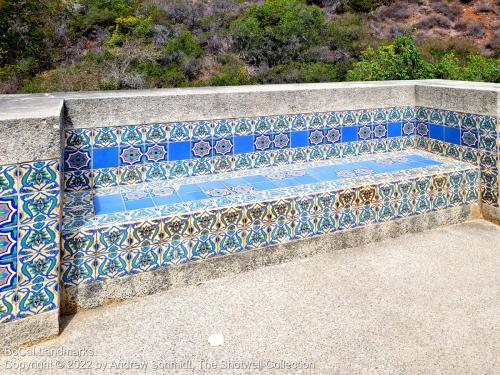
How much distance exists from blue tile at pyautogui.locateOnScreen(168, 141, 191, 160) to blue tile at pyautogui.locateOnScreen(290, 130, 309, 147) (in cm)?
93

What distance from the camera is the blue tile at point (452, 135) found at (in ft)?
13.3

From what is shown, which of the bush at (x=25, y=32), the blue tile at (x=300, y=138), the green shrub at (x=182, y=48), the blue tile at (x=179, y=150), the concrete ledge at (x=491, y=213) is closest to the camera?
the blue tile at (x=179, y=150)

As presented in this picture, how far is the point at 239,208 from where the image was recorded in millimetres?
2898

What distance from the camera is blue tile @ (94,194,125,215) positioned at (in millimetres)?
2832

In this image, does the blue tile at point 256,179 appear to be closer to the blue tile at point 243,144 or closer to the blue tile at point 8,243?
the blue tile at point 243,144

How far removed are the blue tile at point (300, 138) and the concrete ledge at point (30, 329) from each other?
236 cm

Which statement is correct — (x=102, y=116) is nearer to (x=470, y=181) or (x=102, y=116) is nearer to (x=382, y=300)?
(x=382, y=300)

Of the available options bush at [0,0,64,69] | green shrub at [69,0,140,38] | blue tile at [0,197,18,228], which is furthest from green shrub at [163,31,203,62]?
blue tile at [0,197,18,228]

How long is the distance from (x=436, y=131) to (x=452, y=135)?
0.20 m

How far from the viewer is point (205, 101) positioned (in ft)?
11.7

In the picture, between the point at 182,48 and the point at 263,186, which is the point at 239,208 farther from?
the point at 182,48

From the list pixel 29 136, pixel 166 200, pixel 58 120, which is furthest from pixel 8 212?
pixel 166 200

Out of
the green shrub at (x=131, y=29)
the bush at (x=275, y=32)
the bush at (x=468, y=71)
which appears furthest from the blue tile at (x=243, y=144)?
the green shrub at (x=131, y=29)

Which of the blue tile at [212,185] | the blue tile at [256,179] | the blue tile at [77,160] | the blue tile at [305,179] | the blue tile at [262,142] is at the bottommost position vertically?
the blue tile at [305,179]
